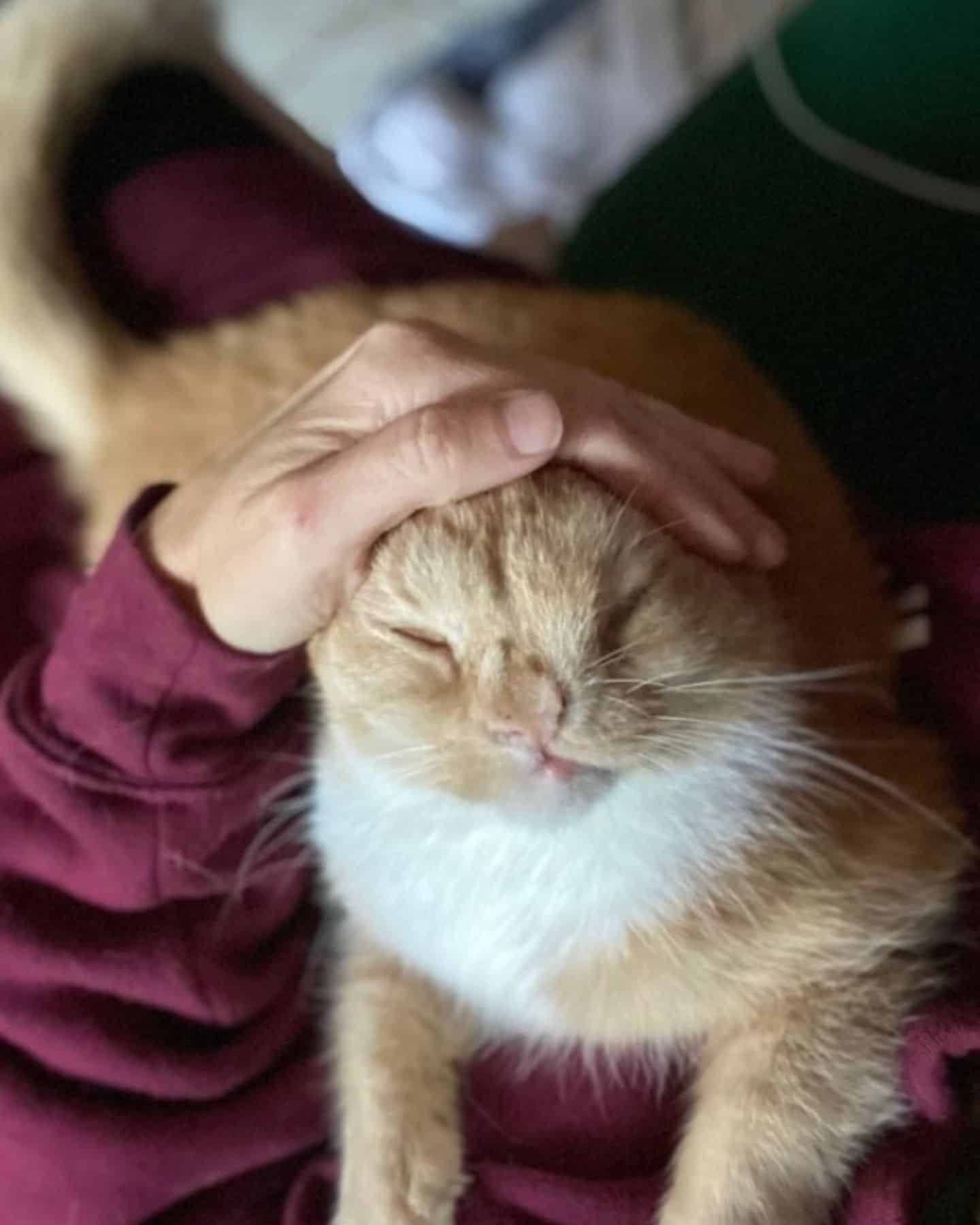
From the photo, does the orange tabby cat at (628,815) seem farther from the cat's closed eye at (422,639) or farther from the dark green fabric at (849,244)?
the dark green fabric at (849,244)

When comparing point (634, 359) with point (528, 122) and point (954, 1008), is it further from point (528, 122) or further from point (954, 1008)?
point (528, 122)

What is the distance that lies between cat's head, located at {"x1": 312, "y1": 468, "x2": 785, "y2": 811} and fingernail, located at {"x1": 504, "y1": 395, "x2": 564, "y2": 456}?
6 cm

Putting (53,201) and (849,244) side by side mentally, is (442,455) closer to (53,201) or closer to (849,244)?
(849,244)

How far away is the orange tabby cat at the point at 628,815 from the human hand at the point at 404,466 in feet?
0.09

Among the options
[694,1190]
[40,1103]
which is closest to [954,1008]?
[694,1190]

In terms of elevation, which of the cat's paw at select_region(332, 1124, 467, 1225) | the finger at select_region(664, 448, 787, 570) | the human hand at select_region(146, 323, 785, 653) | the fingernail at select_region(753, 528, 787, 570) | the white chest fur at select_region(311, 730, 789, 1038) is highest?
the human hand at select_region(146, 323, 785, 653)

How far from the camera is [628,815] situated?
0.86 m

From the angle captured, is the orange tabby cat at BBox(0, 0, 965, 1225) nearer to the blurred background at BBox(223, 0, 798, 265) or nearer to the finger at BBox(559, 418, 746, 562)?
the finger at BBox(559, 418, 746, 562)

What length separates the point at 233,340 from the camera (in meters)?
1.15

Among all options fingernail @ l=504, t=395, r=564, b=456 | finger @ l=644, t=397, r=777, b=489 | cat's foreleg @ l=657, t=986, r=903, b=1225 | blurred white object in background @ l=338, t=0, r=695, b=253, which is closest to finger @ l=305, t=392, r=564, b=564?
fingernail @ l=504, t=395, r=564, b=456

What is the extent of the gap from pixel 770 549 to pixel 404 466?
9.8 inches

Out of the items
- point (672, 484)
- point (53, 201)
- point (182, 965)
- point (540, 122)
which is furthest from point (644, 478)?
point (540, 122)

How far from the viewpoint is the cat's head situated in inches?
29.2

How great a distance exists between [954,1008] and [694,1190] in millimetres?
190
